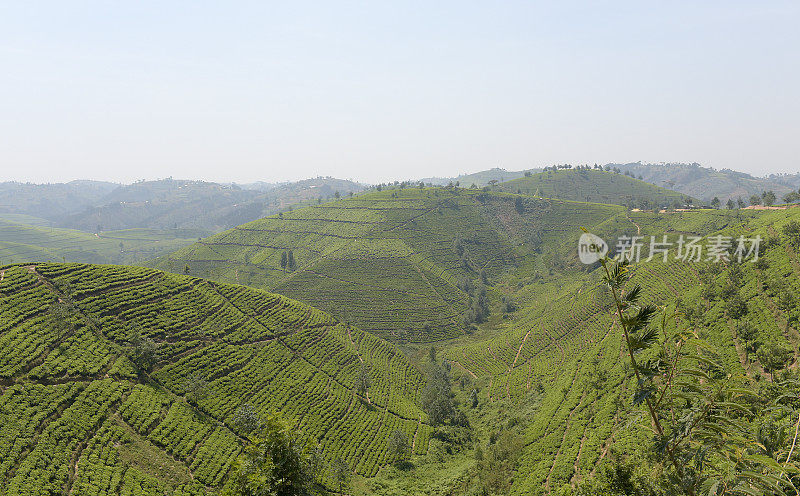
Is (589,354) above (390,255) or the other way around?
the other way around

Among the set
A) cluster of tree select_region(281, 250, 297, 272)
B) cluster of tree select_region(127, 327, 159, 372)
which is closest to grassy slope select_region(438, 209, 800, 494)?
cluster of tree select_region(127, 327, 159, 372)

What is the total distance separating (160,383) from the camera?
53.4 meters

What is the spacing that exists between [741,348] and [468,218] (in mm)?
154756

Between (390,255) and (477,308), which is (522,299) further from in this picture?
(390,255)

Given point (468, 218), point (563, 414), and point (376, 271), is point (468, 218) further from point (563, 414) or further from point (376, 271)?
point (563, 414)

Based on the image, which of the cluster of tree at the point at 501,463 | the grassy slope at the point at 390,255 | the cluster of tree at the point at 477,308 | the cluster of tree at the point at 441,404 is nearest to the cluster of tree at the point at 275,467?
the cluster of tree at the point at 501,463

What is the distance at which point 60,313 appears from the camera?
52.8 m

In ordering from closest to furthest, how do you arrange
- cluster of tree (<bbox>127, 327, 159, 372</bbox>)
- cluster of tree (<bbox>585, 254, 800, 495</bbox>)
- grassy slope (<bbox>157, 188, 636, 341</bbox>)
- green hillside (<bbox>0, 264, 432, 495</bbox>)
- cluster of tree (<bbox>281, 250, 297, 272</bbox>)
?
cluster of tree (<bbox>585, 254, 800, 495</bbox>)
green hillside (<bbox>0, 264, 432, 495</bbox>)
cluster of tree (<bbox>127, 327, 159, 372</bbox>)
grassy slope (<bbox>157, 188, 636, 341</bbox>)
cluster of tree (<bbox>281, 250, 297, 272</bbox>)

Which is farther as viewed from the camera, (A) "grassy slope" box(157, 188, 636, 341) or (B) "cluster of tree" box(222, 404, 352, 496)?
(A) "grassy slope" box(157, 188, 636, 341)

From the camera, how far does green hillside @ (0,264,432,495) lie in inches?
1554

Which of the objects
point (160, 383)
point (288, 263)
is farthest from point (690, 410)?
point (288, 263)

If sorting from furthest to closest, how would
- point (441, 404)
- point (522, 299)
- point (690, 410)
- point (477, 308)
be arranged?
point (522, 299) < point (477, 308) < point (441, 404) < point (690, 410)

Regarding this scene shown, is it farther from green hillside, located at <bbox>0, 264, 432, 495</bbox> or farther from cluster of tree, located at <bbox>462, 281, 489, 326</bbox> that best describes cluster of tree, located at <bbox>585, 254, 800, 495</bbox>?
cluster of tree, located at <bbox>462, 281, 489, 326</bbox>

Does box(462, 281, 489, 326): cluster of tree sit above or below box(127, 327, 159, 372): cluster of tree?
below
